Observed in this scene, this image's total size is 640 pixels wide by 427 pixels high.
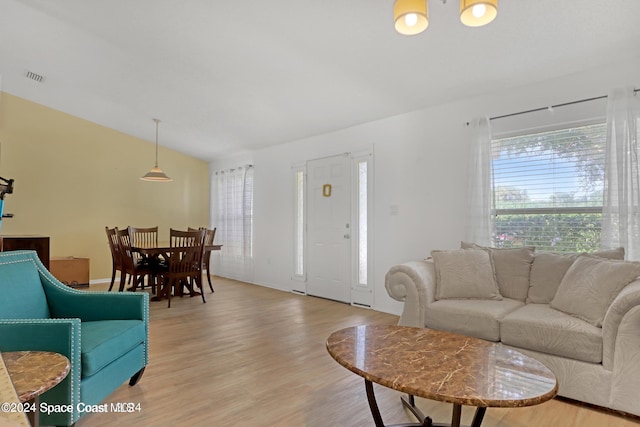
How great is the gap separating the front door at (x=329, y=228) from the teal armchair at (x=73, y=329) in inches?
118

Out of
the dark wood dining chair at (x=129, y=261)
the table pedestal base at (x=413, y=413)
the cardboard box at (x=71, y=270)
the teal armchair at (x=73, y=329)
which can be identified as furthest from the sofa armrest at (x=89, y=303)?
the cardboard box at (x=71, y=270)

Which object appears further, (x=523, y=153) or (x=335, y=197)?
(x=335, y=197)

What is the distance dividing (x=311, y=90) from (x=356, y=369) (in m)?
3.20

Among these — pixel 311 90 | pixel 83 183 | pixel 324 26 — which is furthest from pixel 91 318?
pixel 83 183

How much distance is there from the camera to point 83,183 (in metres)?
6.21

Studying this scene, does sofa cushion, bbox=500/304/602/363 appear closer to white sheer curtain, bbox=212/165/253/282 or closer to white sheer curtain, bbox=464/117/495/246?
white sheer curtain, bbox=464/117/495/246

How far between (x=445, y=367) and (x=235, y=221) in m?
5.87

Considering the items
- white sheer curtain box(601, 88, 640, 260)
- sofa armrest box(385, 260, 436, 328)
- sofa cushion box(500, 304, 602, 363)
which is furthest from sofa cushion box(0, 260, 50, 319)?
white sheer curtain box(601, 88, 640, 260)

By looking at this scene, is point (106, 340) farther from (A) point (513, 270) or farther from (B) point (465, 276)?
(A) point (513, 270)

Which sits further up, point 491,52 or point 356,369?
point 491,52

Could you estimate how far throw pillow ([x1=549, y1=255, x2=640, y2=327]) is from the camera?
2.25 m

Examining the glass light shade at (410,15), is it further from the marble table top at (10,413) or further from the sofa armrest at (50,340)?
the sofa armrest at (50,340)

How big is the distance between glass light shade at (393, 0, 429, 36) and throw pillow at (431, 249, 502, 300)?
1.86 m

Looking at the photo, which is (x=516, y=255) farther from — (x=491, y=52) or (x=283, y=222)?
(x=283, y=222)
